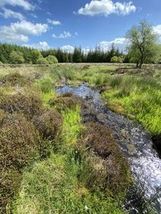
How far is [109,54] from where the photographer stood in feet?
276

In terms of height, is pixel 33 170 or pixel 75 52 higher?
pixel 33 170

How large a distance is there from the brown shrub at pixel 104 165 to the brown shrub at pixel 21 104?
2.50 m

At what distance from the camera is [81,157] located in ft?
21.7

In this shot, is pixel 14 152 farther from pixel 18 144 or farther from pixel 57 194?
pixel 57 194

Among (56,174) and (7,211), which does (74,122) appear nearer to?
(56,174)

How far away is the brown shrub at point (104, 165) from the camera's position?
5.86 meters

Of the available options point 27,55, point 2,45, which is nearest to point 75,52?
point 27,55

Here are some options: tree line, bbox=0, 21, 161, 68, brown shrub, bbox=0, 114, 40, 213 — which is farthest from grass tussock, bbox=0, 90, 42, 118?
tree line, bbox=0, 21, 161, 68

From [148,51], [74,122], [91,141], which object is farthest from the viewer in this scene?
[148,51]

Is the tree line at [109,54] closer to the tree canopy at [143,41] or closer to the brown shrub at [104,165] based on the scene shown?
the tree canopy at [143,41]

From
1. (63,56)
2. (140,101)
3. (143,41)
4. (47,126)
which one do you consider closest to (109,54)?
(63,56)

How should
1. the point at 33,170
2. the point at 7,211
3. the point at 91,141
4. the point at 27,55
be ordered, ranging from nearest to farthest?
the point at 7,211 → the point at 33,170 → the point at 91,141 → the point at 27,55

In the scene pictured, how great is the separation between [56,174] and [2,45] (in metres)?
97.9

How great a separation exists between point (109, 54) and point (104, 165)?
265ft
